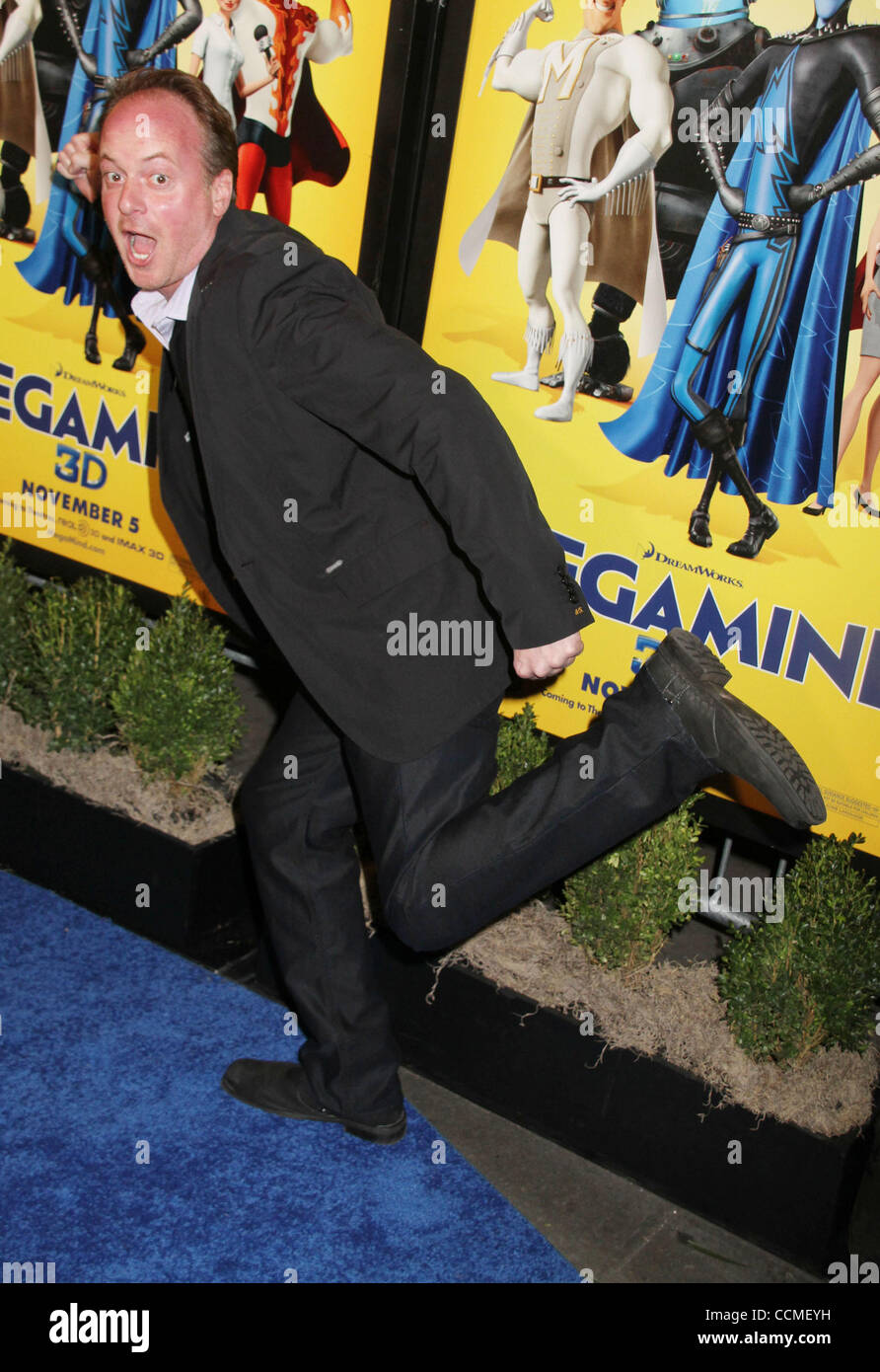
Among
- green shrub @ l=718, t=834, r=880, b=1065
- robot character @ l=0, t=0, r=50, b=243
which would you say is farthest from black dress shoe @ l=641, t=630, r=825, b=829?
robot character @ l=0, t=0, r=50, b=243

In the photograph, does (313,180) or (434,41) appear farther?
(313,180)

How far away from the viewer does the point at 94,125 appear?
428cm

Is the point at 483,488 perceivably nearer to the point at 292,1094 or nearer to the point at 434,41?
the point at 292,1094

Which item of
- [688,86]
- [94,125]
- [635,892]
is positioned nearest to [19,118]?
[94,125]

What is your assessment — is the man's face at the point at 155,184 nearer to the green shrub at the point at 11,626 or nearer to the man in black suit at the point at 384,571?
the man in black suit at the point at 384,571

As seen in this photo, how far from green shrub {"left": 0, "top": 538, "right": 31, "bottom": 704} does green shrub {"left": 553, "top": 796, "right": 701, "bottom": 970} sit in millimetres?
1919

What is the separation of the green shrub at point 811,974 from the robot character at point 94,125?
109 inches

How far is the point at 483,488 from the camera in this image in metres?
2.37

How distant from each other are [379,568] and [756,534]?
1167 mm

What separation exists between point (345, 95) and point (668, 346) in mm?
1228

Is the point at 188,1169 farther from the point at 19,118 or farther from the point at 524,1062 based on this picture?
the point at 19,118

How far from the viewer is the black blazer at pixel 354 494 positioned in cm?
239
